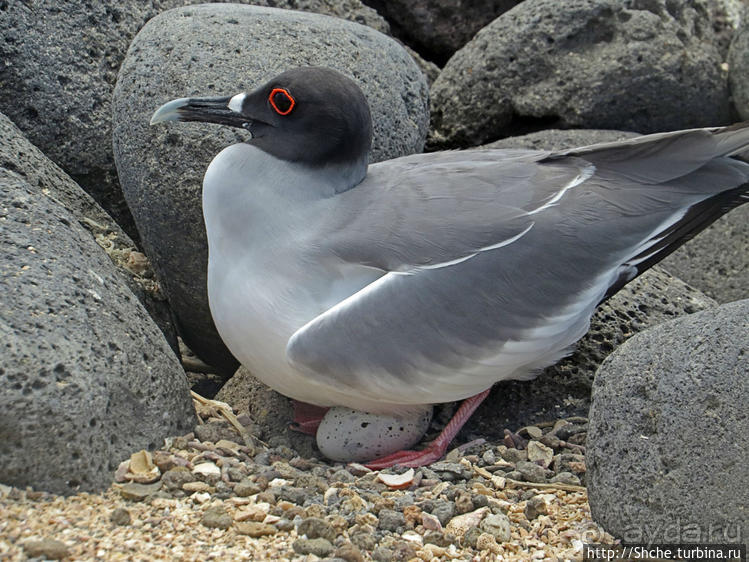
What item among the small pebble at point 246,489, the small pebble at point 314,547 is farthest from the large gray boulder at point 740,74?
the small pebble at point 314,547

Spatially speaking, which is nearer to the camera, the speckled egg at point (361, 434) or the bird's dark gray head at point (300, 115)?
the bird's dark gray head at point (300, 115)

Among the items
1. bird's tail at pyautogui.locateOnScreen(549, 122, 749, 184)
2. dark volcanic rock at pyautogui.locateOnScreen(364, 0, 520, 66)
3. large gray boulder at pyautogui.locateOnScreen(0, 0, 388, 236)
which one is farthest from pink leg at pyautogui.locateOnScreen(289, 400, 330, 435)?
dark volcanic rock at pyautogui.locateOnScreen(364, 0, 520, 66)

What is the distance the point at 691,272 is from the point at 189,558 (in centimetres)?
374

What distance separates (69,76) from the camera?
479 centimetres

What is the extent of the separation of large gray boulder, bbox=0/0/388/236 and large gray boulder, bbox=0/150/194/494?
93 centimetres

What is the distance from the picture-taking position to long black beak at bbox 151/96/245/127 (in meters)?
3.81

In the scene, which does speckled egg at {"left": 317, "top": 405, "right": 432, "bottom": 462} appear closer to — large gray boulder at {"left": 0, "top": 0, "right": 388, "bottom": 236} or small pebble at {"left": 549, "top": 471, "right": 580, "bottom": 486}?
small pebble at {"left": 549, "top": 471, "right": 580, "bottom": 486}

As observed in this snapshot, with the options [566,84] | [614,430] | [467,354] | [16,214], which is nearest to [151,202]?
[16,214]

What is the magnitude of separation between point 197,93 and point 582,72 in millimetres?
2688

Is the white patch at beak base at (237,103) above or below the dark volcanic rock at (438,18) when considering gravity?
above

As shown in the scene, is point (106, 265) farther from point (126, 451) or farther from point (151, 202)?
point (126, 451)

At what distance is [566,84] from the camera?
19.6 feet

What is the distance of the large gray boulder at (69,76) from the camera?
470 centimetres

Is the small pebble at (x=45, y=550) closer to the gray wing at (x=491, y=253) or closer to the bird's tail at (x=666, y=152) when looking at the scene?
the gray wing at (x=491, y=253)
